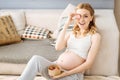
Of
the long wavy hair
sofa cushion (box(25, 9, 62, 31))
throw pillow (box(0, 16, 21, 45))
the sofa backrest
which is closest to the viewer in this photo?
the long wavy hair

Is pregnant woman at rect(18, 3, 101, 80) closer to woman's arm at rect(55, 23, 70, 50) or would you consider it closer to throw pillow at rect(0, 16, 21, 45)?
woman's arm at rect(55, 23, 70, 50)

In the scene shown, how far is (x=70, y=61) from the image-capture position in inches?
80.5

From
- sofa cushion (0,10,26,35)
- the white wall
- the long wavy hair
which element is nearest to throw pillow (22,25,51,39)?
sofa cushion (0,10,26,35)

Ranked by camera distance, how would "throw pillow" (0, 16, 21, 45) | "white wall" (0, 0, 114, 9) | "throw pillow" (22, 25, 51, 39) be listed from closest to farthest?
"throw pillow" (0, 16, 21, 45) < "throw pillow" (22, 25, 51, 39) < "white wall" (0, 0, 114, 9)

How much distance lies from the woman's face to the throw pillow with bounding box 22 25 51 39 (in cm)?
86

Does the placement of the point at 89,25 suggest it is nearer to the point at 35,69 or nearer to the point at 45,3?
the point at 35,69

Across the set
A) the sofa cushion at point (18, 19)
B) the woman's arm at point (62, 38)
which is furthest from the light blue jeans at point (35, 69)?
the sofa cushion at point (18, 19)

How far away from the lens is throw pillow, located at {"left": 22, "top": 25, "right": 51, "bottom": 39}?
2838 millimetres

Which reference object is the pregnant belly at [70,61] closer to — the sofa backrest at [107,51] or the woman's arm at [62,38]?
the woman's arm at [62,38]

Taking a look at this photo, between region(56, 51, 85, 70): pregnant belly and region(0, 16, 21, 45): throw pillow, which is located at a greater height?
region(0, 16, 21, 45): throw pillow

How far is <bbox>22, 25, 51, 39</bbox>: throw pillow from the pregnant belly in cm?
80

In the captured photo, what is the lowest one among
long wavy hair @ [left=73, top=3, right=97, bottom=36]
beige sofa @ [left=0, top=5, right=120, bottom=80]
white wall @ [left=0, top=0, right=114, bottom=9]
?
beige sofa @ [left=0, top=5, right=120, bottom=80]

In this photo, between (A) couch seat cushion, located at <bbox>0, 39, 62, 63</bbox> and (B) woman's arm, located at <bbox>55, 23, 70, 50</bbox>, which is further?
(A) couch seat cushion, located at <bbox>0, 39, 62, 63</bbox>

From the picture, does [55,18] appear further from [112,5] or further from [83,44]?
[83,44]
